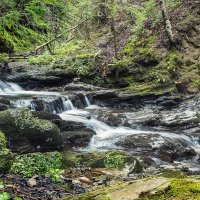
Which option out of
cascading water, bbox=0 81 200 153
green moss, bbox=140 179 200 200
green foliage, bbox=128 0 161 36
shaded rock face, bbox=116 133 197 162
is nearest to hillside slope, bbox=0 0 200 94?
green foliage, bbox=128 0 161 36

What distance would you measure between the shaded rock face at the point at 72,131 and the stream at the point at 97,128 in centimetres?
22

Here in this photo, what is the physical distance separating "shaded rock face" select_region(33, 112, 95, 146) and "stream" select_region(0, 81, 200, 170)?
22 cm

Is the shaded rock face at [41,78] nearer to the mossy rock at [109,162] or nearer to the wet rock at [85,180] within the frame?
the mossy rock at [109,162]

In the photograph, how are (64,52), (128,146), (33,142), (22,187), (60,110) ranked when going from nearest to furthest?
1. (22,187)
2. (33,142)
3. (128,146)
4. (60,110)
5. (64,52)

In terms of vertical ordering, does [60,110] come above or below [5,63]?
below

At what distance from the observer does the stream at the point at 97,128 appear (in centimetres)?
1022

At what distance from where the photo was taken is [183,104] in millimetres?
13641

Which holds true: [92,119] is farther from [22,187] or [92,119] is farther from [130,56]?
[22,187]

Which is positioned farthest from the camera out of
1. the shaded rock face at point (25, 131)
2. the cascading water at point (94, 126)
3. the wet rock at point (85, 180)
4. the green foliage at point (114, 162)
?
the cascading water at point (94, 126)

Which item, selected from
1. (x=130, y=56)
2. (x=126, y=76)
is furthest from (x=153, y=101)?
Result: (x=130, y=56)

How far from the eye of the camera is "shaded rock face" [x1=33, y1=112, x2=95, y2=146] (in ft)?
33.4

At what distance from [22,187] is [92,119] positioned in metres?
8.09

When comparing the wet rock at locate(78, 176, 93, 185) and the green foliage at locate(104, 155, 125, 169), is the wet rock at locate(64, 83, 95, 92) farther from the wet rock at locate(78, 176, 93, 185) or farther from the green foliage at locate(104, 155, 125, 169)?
the wet rock at locate(78, 176, 93, 185)

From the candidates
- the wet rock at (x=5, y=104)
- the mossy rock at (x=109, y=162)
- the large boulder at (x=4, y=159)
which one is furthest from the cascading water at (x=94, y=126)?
the large boulder at (x=4, y=159)
